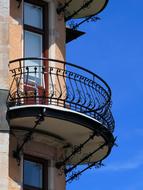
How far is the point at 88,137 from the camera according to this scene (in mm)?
21469

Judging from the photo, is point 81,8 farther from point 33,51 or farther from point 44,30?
point 33,51

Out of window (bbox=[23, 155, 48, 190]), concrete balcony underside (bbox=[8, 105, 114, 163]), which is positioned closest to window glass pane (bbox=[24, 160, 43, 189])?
window (bbox=[23, 155, 48, 190])

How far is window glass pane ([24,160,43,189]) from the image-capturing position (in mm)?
21125

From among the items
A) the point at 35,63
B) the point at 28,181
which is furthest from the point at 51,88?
the point at 28,181

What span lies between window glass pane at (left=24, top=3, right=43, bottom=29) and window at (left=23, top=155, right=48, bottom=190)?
12.0 ft

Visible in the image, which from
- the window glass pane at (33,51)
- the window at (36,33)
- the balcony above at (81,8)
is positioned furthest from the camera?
the balcony above at (81,8)

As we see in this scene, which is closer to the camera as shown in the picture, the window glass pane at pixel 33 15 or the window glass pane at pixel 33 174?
the window glass pane at pixel 33 174

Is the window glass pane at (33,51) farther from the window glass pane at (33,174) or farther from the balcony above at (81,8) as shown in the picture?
the window glass pane at (33,174)

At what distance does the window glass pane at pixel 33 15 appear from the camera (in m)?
22.6

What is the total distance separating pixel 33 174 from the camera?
Answer: 21344mm

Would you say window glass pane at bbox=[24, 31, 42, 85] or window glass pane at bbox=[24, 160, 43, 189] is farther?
window glass pane at bbox=[24, 31, 42, 85]

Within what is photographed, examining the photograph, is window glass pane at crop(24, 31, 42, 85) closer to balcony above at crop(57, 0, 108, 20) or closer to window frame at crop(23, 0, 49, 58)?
window frame at crop(23, 0, 49, 58)

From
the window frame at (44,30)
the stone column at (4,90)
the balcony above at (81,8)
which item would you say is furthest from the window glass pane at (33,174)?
the balcony above at (81,8)

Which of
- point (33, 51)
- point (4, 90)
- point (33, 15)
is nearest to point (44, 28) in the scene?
point (33, 15)
